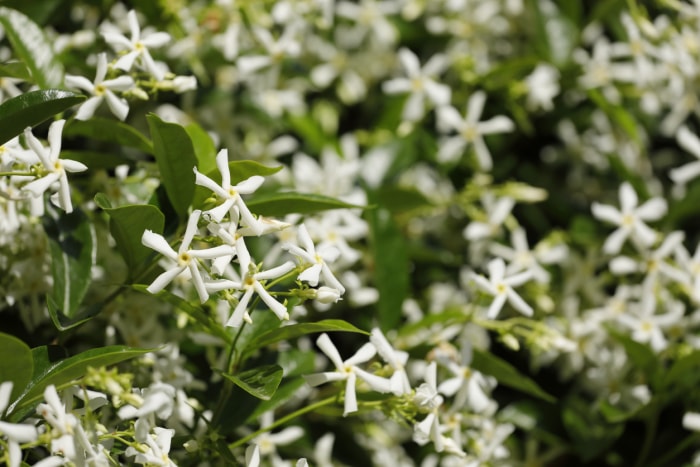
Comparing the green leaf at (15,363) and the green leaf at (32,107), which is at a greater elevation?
the green leaf at (32,107)

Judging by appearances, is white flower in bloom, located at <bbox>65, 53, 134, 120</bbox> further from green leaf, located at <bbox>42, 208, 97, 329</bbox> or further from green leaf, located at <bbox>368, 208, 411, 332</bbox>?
green leaf, located at <bbox>368, 208, 411, 332</bbox>

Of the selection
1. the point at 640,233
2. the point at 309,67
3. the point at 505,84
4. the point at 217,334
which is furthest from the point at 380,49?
the point at 217,334

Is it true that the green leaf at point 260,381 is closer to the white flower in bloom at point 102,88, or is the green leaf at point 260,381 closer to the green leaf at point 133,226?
the green leaf at point 133,226

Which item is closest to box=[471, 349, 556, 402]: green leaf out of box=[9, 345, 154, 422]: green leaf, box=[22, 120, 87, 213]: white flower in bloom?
box=[9, 345, 154, 422]: green leaf

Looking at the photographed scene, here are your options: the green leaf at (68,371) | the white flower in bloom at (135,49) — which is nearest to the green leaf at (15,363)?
the green leaf at (68,371)

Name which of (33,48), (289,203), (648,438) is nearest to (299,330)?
(289,203)

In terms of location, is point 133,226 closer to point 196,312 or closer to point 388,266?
point 196,312

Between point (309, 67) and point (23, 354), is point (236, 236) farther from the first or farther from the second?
point (309, 67)
